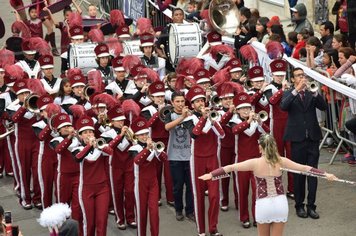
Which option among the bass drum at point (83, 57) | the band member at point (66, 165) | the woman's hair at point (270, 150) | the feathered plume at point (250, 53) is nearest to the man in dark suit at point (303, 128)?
the woman's hair at point (270, 150)

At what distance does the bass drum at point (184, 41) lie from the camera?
52.0 feet

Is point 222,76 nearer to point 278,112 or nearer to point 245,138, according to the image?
point 278,112

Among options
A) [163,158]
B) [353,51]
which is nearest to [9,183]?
[163,158]

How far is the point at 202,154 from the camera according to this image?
1227 cm

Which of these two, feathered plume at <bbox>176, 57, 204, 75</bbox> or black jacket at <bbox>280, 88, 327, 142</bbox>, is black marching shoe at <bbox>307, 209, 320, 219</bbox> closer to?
black jacket at <bbox>280, 88, 327, 142</bbox>

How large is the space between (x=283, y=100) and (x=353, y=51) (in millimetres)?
2068

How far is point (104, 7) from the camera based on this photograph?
2142 centimetres

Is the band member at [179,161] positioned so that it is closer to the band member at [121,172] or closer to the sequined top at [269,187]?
the band member at [121,172]

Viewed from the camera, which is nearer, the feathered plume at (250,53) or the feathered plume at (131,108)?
the feathered plume at (131,108)

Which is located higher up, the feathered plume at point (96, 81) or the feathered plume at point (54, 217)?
the feathered plume at point (54, 217)

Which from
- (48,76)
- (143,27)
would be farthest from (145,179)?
(143,27)

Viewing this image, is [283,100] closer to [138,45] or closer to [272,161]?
[272,161]

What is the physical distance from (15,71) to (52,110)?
175 cm

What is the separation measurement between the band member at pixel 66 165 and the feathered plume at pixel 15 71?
1889mm
